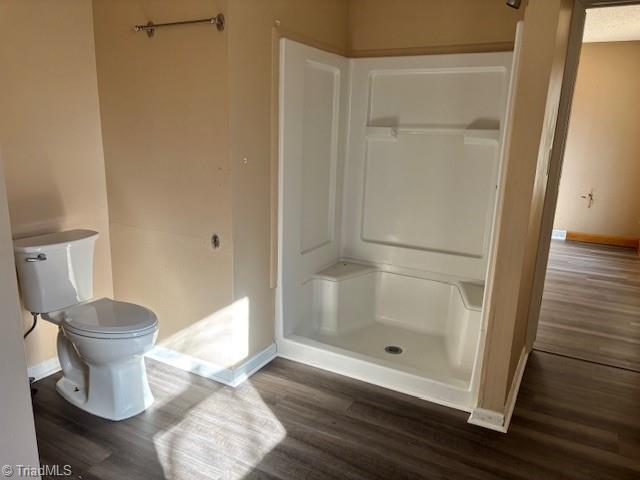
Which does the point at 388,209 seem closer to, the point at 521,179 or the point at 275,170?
the point at 275,170

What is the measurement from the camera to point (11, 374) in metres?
1.27

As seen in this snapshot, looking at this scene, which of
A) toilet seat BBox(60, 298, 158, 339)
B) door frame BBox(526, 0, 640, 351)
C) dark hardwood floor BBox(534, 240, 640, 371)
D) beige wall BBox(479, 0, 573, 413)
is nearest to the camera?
beige wall BBox(479, 0, 573, 413)

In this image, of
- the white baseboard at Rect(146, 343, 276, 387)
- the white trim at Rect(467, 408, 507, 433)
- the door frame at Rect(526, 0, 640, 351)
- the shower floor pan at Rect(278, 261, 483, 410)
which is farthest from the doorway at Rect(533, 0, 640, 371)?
the white baseboard at Rect(146, 343, 276, 387)

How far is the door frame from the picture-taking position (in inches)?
101

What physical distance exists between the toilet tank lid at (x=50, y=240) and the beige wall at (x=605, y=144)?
6.01 meters

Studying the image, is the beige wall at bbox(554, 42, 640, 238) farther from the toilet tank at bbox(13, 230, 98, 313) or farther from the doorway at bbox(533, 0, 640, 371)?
the toilet tank at bbox(13, 230, 98, 313)

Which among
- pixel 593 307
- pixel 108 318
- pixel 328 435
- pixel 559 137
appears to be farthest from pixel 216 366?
pixel 593 307

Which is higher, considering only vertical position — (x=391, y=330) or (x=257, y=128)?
(x=257, y=128)

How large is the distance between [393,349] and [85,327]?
5.93 ft

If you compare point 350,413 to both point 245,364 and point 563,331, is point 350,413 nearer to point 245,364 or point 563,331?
point 245,364

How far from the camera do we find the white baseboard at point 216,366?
2.64m

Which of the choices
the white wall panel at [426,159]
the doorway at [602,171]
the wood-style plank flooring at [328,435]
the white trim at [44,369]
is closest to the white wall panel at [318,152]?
the white wall panel at [426,159]

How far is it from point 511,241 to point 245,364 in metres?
1.56

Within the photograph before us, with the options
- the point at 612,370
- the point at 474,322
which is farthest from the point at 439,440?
the point at 612,370
